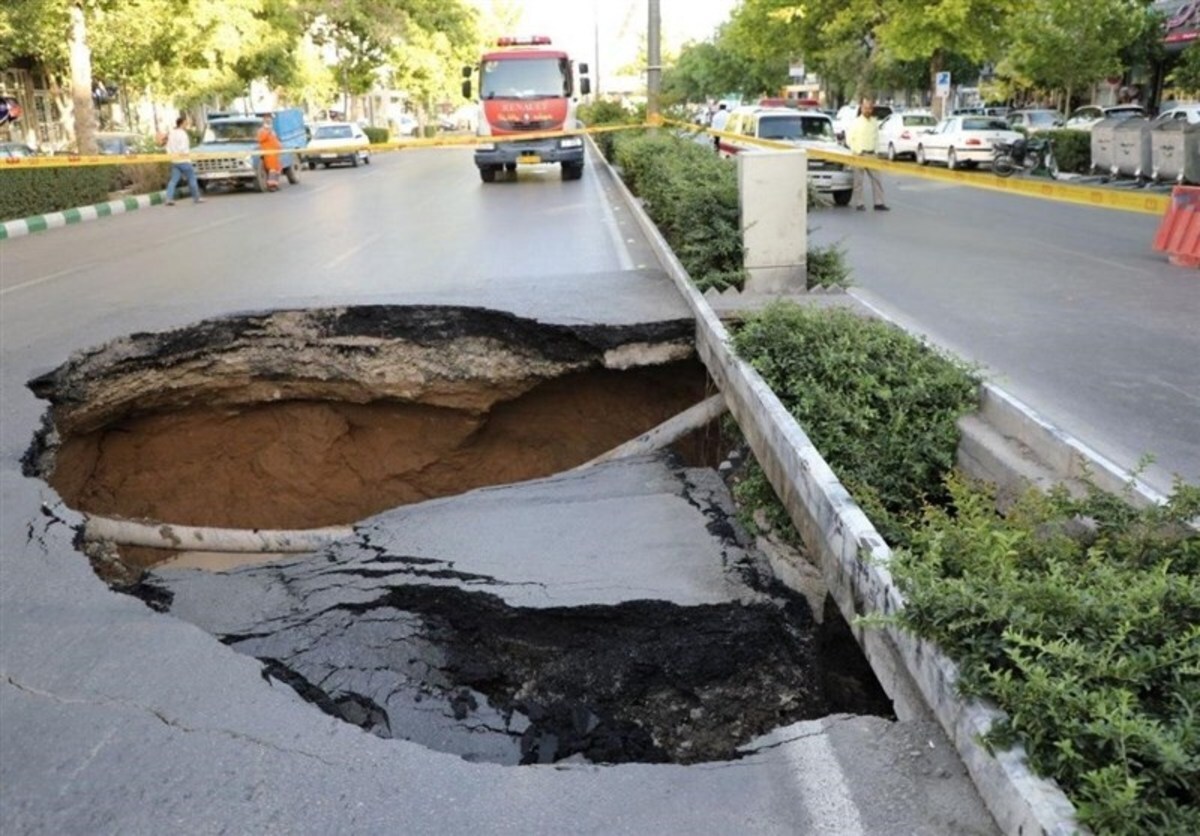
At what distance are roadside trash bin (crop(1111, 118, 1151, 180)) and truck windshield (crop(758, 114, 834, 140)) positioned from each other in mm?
6671

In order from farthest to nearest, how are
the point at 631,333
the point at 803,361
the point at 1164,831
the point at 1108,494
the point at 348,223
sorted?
the point at 348,223
the point at 631,333
the point at 803,361
the point at 1108,494
the point at 1164,831

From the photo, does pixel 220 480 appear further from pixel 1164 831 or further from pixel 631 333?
pixel 1164 831

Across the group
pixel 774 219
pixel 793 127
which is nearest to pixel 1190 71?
pixel 793 127

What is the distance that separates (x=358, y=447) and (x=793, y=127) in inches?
578

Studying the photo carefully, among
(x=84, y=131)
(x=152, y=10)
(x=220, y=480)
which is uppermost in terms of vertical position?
(x=152, y=10)

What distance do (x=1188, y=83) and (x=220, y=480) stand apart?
28003mm

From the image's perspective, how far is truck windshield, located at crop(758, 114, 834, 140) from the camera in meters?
21.0

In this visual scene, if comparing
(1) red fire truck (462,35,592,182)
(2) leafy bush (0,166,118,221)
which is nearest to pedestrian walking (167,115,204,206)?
A: (2) leafy bush (0,166,118,221)

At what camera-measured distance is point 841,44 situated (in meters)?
39.1

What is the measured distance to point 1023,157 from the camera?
26531mm

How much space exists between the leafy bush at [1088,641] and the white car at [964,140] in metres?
25.6

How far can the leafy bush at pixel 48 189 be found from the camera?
60.1 feet

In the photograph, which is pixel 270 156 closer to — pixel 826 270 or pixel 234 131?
pixel 234 131

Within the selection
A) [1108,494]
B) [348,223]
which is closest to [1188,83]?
[348,223]
